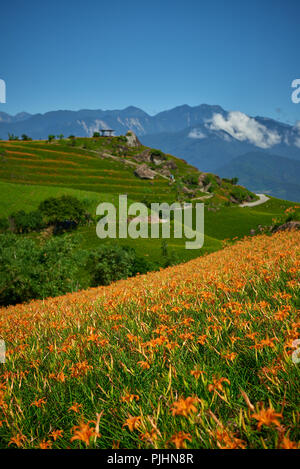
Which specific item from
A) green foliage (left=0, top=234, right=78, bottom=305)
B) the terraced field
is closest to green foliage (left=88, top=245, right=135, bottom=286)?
green foliage (left=0, top=234, right=78, bottom=305)

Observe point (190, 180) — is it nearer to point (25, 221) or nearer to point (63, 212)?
point (63, 212)

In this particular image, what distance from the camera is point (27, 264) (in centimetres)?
3238

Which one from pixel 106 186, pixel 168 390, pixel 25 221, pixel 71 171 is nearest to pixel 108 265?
pixel 168 390

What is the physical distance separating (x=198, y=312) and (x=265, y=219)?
97871mm

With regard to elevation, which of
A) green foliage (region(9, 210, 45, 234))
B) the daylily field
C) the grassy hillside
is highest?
the grassy hillside

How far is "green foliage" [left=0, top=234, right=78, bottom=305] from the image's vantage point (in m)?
30.3

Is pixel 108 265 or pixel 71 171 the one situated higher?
pixel 71 171

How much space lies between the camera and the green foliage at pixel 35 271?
99.3 ft

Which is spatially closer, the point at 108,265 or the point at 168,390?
the point at 168,390

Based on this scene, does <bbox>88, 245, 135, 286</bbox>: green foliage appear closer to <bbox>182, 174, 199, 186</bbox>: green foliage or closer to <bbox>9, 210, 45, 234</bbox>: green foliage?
<bbox>9, 210, 45, 234</bbox>: green foliage

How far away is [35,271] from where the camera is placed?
3159 centimetres

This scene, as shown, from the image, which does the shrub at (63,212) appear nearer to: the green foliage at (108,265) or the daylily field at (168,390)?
the green foliage at (108,265)
